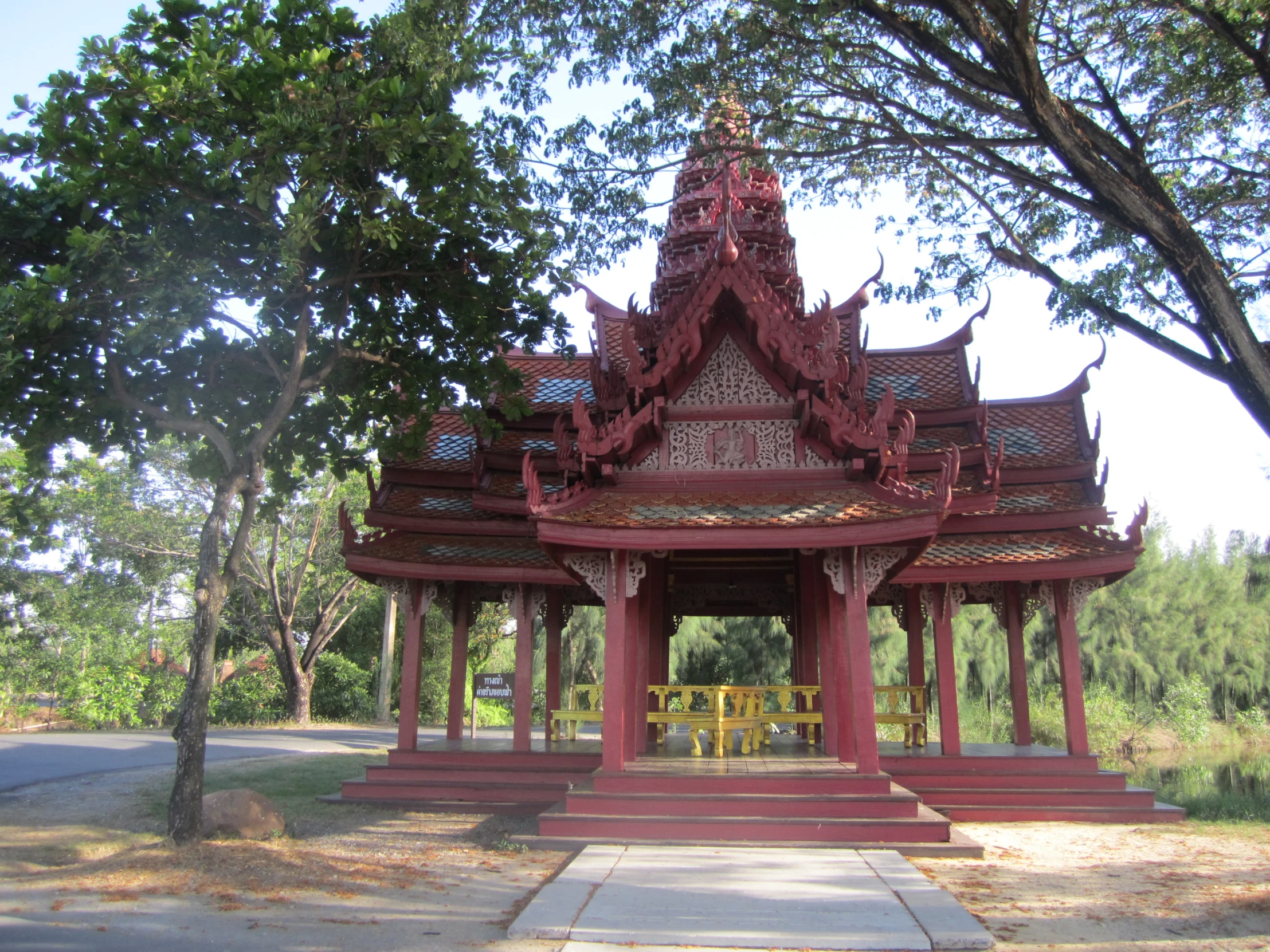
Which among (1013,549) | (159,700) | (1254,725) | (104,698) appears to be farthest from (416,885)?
(1254,725)

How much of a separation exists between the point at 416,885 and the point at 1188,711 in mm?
25907

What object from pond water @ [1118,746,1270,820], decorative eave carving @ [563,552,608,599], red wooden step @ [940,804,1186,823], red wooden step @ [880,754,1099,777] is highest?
decorative eave carving @ [563,552,608,599]

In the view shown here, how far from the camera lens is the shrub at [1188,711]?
2597cm

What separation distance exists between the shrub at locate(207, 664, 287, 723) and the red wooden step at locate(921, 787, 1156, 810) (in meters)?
23.7

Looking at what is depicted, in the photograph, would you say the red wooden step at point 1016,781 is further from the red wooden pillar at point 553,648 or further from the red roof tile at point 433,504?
the red roof tile at point 433,504

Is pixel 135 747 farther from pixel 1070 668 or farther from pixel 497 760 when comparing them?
pixel 1070 668

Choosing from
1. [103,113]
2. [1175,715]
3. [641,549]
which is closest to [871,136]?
[641,549]

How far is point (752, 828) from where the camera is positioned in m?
8.85

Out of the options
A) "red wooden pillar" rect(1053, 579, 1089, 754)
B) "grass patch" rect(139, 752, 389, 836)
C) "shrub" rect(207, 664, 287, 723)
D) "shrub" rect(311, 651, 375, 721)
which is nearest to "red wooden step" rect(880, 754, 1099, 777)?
"red wooden pillar" rect(1053, 579, 1089, 754)

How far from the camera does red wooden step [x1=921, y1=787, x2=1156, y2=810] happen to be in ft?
37.8

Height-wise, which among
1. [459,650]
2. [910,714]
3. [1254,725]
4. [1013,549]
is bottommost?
[1254,725]

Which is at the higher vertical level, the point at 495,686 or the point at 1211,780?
the point at 495,686

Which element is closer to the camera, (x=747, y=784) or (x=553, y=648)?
(x=747, y=784)

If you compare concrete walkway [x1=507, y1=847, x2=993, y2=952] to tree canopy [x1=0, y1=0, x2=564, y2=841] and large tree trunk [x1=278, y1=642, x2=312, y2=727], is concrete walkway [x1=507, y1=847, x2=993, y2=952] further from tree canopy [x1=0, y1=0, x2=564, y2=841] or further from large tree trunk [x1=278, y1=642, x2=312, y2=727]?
large tree trunk [x1=278, y1=642, x2=312, y2=727]
